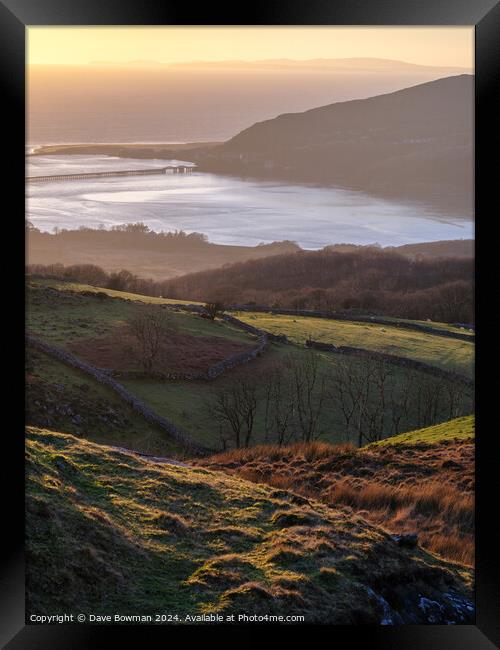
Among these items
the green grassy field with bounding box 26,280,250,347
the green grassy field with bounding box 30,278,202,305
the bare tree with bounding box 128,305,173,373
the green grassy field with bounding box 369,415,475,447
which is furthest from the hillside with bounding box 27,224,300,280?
the green grassy field with bounding box 369,415,475,447

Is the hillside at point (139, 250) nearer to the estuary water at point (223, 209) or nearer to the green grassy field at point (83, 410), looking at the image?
the estuary water at point (223, 209)

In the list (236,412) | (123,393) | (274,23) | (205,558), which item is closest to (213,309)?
(236,412)

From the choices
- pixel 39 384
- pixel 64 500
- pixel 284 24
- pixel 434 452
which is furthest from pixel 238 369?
pixel 284 24

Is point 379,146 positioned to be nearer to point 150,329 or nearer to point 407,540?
point 150,329

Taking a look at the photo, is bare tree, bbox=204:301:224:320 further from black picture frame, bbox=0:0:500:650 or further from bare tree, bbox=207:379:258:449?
black picture frame, bbox=0:0:500:650

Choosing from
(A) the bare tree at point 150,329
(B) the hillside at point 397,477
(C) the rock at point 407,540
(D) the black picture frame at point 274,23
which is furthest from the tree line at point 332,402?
(D) the black picture frame at point 274,23

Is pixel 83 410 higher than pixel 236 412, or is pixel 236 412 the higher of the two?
pixel 83 410

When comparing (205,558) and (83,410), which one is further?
(83,410)
